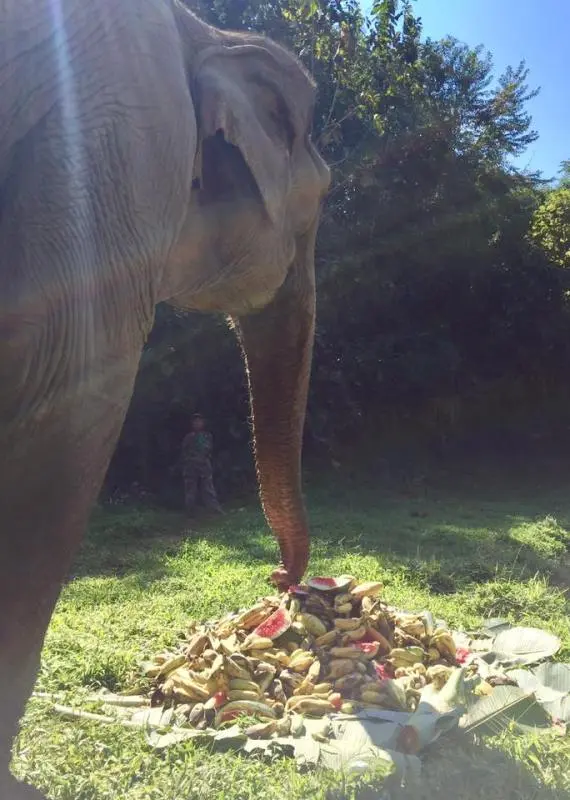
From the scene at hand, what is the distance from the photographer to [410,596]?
411 centimetres

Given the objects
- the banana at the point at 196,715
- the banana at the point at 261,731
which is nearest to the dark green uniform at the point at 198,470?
the banana at the point at 196,715

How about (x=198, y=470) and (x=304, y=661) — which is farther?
(x=198, y=470)

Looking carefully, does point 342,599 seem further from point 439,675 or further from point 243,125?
point 243,125

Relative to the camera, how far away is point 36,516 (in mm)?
1396

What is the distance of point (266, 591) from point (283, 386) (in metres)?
1.95

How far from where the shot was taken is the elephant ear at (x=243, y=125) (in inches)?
72.6

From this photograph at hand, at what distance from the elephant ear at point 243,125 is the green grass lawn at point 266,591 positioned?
1492 mm

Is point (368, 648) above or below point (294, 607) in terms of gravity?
below

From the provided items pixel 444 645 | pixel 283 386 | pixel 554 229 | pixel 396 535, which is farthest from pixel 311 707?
pixel 554 229

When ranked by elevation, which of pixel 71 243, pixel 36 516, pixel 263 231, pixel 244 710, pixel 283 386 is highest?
pixel 263 231

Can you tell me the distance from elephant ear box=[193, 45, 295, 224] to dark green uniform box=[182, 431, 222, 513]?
608cm

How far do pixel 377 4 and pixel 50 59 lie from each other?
27.1 feet

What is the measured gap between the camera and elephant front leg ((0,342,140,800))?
4.53 ft

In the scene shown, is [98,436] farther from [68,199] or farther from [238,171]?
[238,171]
